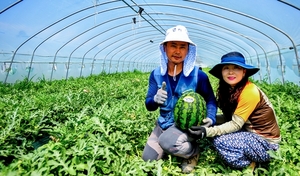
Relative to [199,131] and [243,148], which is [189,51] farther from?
[243,148]

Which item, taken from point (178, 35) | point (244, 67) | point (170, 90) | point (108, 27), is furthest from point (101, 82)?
point (244, 67)

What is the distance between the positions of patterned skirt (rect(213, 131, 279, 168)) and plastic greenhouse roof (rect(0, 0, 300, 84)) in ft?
17.0

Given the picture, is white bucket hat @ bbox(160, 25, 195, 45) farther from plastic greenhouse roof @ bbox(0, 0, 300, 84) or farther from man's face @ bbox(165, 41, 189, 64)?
plastic greenhouse roof @ bbox(0, 0, 300, 84)

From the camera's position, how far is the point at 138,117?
399cm

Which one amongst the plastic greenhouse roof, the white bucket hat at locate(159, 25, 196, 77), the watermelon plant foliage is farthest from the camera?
the plastic greenhouse roof

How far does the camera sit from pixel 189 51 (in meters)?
2.94

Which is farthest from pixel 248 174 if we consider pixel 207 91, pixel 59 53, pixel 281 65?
pixel 59 53

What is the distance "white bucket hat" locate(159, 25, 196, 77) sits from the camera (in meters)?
2.70

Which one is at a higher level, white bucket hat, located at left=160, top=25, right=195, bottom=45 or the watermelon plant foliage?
white bucket hat, located at left=160, top=25, right=195, bottom=45

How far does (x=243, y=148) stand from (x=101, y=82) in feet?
27.0

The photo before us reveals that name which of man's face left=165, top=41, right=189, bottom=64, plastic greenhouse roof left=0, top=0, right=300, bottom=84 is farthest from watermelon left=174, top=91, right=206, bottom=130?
plastic greenhouse roof left=0, top=0, right=300, bottom=84

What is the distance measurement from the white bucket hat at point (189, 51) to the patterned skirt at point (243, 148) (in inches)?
34.4

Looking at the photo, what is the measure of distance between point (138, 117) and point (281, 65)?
8333 mm

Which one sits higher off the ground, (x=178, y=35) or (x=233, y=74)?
(x=178, y=35)
